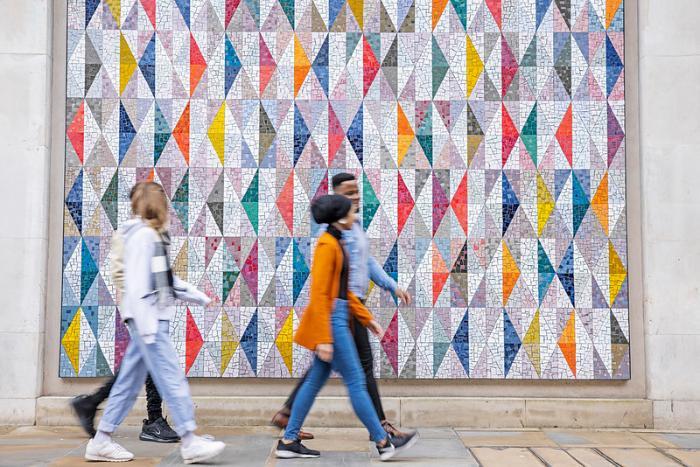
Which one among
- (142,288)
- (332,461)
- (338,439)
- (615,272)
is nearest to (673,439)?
(615,272)

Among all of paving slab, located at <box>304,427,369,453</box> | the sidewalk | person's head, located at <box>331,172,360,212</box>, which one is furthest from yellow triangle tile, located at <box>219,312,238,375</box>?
person's head, located at <box>331,172,360,212</box>

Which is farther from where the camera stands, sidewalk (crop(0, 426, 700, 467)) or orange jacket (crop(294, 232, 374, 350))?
sidewalk (crop(0, 426, 700, 467))

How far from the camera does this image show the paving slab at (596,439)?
6.82 metres

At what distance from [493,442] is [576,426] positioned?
1.06 meters

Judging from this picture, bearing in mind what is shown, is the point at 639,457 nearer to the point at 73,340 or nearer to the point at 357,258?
the point at 357,258

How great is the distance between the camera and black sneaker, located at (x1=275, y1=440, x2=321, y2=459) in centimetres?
610

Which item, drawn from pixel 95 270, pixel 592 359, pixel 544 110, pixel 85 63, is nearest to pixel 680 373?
pixel 592 359

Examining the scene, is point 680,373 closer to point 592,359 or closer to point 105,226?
point 592,359

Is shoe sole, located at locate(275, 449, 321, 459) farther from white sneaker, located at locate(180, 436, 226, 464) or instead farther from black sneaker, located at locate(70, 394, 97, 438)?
black sneaker, located at locate(70, 394, 97, 438)

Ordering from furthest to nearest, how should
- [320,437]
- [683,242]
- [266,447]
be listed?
[683,242] → [320,437] → [266,447]

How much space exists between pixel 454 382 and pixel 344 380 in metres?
1.97

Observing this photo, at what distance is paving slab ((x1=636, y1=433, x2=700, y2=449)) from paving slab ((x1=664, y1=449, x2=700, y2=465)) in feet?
0.54

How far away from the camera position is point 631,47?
25.7ft

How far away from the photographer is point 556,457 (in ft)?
20.6
